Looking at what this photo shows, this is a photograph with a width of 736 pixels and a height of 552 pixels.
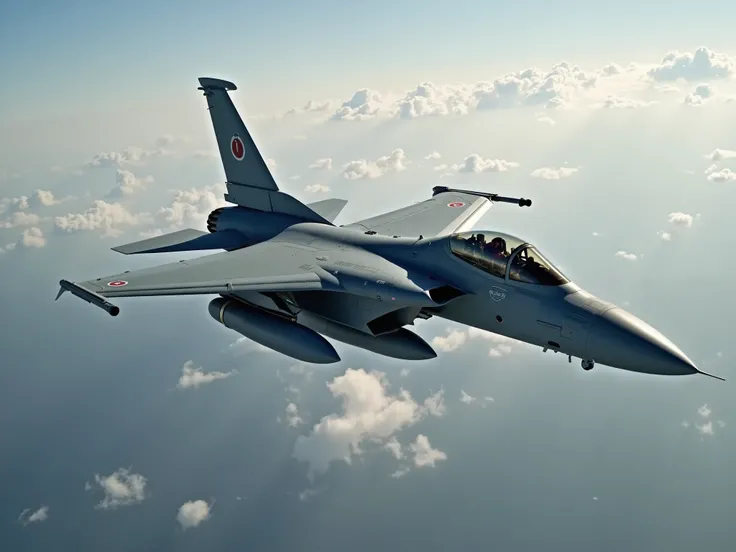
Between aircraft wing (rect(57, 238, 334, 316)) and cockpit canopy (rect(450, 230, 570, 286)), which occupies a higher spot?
cockpit canopy (rect(450, 230, 570, 286))

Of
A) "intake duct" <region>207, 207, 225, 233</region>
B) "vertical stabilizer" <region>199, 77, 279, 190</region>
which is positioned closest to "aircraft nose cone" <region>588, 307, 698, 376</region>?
"vertical stabilizer" <region>199, 77, 279, 190</region>

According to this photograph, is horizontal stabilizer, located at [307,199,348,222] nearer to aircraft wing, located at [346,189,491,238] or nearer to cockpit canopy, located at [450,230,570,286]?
aircraft wing, located at [346,189,491,238]

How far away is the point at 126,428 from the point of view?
13275 cm

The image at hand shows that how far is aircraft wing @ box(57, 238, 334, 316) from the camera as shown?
456 inches

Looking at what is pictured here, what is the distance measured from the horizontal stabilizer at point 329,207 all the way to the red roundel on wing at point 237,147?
283cm

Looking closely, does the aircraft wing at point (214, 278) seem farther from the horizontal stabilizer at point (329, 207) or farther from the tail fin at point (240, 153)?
the horizontal stabilizer at point (329, 207)

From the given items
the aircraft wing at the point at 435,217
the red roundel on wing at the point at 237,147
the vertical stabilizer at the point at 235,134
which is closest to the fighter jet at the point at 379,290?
the aircraft wing at the point at 435,217

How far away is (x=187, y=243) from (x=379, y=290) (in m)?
7.70

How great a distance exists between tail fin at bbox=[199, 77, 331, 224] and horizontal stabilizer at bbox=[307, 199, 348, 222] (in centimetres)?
188

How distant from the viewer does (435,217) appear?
17703 mm

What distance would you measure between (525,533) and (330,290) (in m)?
101

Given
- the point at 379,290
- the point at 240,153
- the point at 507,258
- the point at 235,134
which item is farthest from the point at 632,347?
the point at 235,134

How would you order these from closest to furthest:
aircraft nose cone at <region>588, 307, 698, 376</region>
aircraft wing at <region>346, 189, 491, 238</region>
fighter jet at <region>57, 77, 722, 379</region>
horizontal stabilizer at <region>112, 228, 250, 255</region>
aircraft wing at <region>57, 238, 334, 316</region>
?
aircraft nose cone at <region>588, 307, 698, 376</region> → fighter jet at <region>57, 77, 722, 379</region> → aircraft wing at <region>57, 238, 334, 316</region> → horizontal stabilizer at <region>112, 228, 250, 255</region> → aircraft wing at <region>346, 189, 491, 238</region>

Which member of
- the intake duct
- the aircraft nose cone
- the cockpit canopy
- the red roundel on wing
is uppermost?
the red roundel on wing
